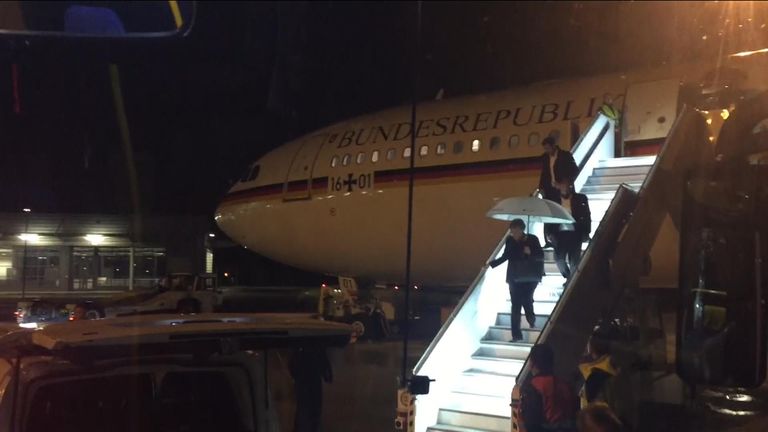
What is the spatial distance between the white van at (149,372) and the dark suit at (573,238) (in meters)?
5.16

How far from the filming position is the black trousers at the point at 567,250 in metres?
8.20

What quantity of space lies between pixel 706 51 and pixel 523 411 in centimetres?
260

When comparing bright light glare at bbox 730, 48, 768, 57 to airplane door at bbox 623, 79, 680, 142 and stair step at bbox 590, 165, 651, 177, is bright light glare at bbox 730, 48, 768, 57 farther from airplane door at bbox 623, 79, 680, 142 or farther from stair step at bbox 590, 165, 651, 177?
airplane door at bbox 623, 79, 680, 142

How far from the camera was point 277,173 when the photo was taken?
16.5 meters

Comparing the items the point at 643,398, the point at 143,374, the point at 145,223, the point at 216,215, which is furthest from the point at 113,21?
the point at 145,223

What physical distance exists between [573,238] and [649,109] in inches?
142

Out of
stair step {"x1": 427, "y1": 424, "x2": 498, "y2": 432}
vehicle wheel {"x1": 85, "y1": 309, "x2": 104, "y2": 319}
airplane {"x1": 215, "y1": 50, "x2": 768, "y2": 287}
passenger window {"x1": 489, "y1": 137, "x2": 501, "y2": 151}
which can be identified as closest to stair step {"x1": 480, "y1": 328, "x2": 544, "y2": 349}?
stair step {"x1": 427, "y1": 424, "x2": 498, "y2": 432}

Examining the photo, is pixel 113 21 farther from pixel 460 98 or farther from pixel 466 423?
pixel 460 98

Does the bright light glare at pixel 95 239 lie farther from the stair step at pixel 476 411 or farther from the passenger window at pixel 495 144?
the stair step at pixel 476 411

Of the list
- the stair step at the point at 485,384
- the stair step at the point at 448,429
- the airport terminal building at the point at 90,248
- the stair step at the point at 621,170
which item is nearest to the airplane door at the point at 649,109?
the stair step at the point at 621,170

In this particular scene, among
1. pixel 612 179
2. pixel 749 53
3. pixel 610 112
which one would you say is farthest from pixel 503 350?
A: pixel 610 112

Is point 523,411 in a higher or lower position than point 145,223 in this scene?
lower

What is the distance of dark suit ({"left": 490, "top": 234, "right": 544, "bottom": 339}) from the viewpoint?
7.77m

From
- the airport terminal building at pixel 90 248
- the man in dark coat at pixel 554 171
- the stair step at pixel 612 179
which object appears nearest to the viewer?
the man in dark coat at pixel 554 171
